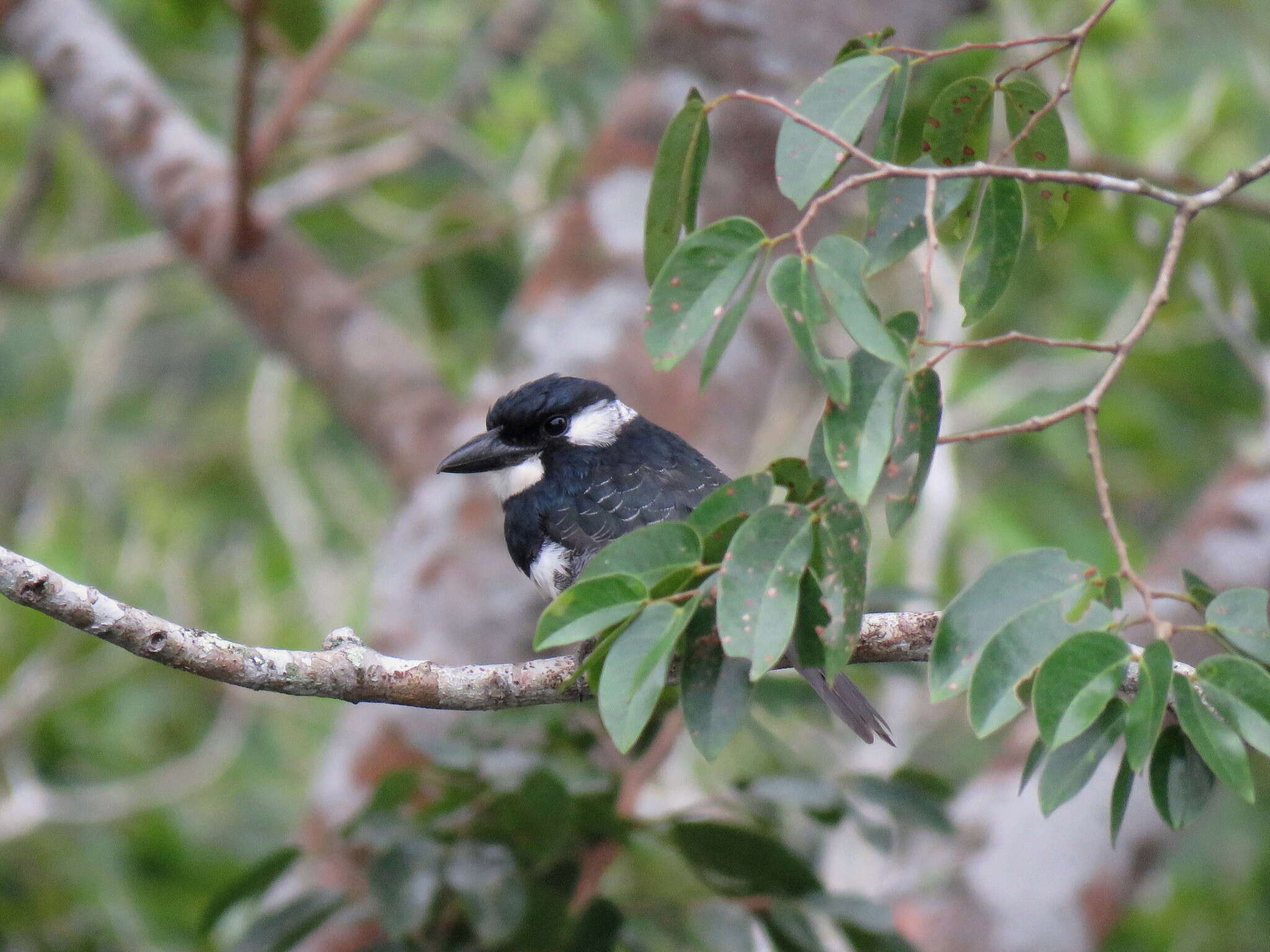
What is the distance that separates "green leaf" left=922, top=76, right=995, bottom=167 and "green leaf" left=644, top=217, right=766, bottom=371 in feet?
1.71

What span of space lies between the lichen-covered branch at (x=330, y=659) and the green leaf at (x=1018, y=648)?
0.33 meters

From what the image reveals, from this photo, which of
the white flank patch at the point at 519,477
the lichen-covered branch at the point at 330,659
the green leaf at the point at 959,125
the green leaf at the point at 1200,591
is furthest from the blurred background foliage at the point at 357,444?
the green leaf at the point at 1200,591

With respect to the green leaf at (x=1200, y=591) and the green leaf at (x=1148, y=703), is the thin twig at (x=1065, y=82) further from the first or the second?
the green leaf at (x=1148, y=703)

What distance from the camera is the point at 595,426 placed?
299 cm

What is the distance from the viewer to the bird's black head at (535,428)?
289cm

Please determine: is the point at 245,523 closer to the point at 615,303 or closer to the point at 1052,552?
the point at 615,303

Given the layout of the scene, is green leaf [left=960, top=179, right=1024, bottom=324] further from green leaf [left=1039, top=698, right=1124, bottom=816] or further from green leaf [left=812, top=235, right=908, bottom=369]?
green leaf [left=1039, top=698, right=1124, bottom=816]

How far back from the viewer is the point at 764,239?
1.66m

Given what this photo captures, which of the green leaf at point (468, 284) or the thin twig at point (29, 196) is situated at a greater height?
the thin twig at point (29, 196)

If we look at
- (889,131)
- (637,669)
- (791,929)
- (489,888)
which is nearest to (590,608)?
(637,669)

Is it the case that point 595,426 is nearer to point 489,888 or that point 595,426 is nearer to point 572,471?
point 572,471

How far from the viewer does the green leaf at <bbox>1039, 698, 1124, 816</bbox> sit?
1.56 m

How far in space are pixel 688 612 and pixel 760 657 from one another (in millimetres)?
112

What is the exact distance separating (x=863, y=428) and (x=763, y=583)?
0.67ft
